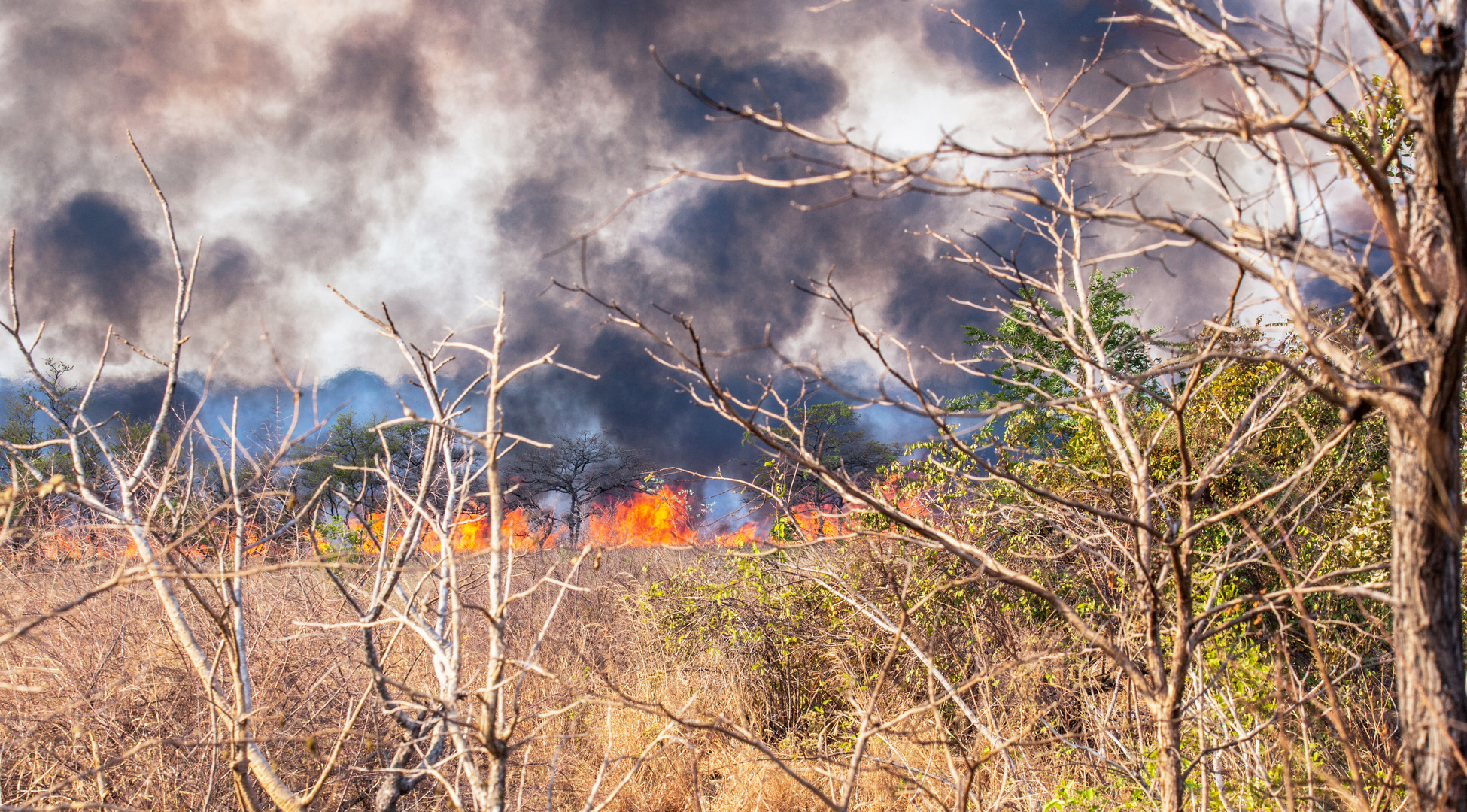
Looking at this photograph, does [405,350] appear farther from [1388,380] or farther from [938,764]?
[938,764]

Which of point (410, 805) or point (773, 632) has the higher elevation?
point (773, 632)

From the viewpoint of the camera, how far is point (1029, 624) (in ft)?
19.9

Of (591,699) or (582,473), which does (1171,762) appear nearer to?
(591,699)

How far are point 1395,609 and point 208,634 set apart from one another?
6.45 meters

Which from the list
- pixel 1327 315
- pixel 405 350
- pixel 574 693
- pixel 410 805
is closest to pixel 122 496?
pixel 405 350

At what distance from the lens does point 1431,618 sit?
1.30 meters

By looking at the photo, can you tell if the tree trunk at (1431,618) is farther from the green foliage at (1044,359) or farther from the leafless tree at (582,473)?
the leafless tree at (582,473)

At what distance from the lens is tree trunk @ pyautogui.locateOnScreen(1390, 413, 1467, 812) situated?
1297mm

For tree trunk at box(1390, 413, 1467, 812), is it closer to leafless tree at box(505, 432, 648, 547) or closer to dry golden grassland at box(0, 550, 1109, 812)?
dry golden grassland at box(0, 550, 1109, 812)

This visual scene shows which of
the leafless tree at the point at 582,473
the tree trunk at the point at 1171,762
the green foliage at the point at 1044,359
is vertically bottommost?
the tree trunk at the point at 1171,762

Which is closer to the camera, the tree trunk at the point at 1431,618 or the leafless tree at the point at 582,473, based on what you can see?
the tree trunk at the point at 1431,618

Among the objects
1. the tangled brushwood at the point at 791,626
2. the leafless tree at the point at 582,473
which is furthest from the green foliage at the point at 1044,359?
the leafless tree at the point at 582,473

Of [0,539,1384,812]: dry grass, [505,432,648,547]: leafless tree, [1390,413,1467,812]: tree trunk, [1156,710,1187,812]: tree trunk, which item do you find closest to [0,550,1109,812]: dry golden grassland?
[0,539,1384,812]: dry grass

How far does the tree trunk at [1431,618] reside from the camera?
1.30 metres
